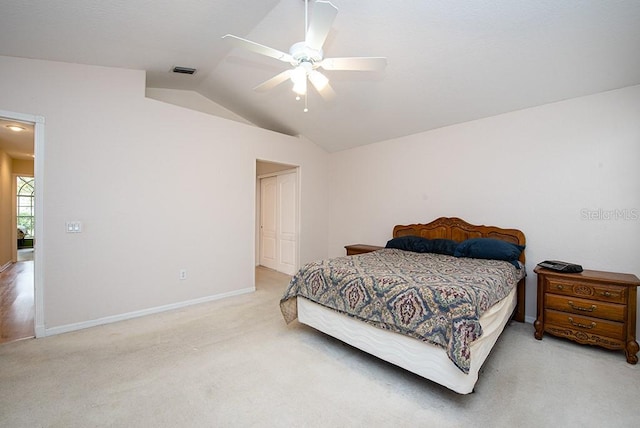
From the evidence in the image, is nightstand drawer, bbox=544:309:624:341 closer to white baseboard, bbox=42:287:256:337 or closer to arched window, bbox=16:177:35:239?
white baseboard, bbox=42:287:256:337

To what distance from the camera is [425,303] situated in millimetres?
1888

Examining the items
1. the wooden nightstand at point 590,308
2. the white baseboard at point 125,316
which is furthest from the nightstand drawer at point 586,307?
the white baseboard at point 125,316

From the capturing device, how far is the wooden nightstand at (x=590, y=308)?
2.36m

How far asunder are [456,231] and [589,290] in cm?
153

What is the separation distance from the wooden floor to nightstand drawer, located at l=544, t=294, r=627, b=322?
17.3ft

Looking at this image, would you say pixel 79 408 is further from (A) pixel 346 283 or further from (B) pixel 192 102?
(B) pixel 192 102

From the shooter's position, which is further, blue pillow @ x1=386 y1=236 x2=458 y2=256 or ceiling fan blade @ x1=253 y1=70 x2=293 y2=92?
blue pillow @ x1=386 y1=236 x2=458 y2=256

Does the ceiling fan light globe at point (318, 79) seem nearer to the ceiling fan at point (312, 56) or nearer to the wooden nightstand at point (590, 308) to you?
the ceiling fan at point (312, 56)

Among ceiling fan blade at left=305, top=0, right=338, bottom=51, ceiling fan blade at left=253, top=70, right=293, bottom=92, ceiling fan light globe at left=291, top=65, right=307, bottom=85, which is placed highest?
ceiling fan blade at left=305, top=0, right=338, bottom=51

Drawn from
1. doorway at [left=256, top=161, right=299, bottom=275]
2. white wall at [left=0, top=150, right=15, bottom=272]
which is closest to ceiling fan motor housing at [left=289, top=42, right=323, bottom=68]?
doorway at [left=256, top=161, right=299, bottom=275]

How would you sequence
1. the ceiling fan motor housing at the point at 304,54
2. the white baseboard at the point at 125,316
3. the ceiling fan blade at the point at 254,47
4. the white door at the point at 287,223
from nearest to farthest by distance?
1. the ceiling fan blade at the point at 254,47
2. the ceiling fan motor housing at the point at 304,54
3. the white baseboard at the point at 125,316
4. the white door at the point at 287,223

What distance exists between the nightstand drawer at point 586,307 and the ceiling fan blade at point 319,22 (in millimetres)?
3179

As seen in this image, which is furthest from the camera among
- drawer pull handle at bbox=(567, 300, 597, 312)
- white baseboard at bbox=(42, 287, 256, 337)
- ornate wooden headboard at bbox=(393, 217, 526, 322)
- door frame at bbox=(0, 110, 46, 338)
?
ornate wooden headboard at bbox=(393, 217, 526, 322)

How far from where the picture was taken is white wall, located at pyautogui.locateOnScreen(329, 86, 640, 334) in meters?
2.77
